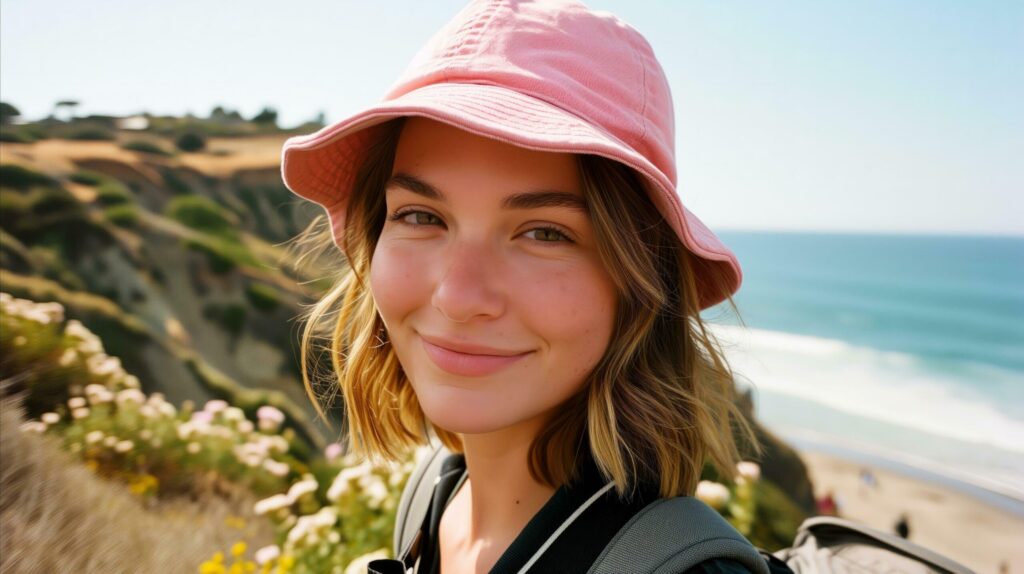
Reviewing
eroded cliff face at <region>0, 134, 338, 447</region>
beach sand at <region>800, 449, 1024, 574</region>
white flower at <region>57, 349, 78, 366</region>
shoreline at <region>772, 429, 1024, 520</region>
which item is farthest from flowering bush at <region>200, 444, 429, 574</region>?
shoreline at <region>772, 429, 1024, 520</region>

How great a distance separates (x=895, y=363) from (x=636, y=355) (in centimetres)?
3466

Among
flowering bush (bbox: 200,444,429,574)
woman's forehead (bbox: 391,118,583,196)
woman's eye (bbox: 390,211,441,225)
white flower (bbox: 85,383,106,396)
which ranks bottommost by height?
flowering bush (bbox: 200,444,429,574)

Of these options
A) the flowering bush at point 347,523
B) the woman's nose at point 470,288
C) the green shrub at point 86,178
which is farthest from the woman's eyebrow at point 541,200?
the green shrub at point 86,178

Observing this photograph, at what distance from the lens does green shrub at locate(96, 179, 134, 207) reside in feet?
39.3

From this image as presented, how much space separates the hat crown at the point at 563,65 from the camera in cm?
126

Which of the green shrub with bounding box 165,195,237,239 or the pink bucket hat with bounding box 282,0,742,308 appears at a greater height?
the pink bucket hat with bounding box 282,0,742,308

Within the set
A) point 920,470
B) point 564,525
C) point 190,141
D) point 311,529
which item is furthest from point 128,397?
point 920,470

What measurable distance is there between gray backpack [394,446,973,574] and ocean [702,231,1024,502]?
43 centimetres

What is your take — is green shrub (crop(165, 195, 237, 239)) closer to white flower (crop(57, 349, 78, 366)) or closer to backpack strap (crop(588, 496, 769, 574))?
white flower (crop(57, 349, 78, 366))

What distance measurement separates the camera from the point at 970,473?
1706 centimetres

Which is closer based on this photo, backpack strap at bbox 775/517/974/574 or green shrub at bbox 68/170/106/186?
backpack strap at bbox 775/517/974/574

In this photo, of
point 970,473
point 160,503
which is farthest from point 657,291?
point 970,473

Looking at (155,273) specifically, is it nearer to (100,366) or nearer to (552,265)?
(100,366)

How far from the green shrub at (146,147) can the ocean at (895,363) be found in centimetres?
1396
